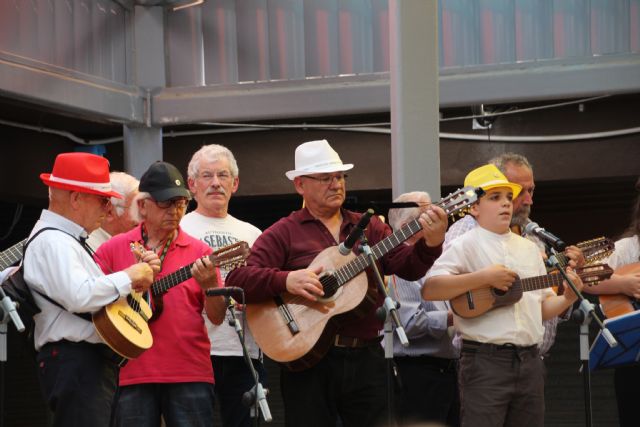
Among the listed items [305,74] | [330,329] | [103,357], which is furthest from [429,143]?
[305,74]

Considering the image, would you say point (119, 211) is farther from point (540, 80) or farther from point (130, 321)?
point (540, 80)

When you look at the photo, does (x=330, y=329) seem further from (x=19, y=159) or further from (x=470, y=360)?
(x=19, y=159)

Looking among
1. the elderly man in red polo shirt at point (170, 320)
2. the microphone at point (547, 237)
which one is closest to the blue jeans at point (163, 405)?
the elderly man in red polo shirt at point (170, 320)

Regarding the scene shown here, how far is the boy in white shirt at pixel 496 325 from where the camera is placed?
231 inches

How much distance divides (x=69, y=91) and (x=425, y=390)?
13.4 ft

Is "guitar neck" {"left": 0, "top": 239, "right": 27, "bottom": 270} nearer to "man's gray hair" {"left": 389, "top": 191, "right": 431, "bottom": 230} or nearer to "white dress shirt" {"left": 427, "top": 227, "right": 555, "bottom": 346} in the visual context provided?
"man's gray hair" {"left": 389, "top": 191, "right": 431, "bottom": 230}

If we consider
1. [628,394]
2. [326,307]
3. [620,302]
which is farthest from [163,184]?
[628,394]

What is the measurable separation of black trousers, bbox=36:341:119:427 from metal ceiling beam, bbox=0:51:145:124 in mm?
3463

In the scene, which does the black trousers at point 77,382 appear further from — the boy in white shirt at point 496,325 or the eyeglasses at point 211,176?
the boy in white shirt at point 496,325

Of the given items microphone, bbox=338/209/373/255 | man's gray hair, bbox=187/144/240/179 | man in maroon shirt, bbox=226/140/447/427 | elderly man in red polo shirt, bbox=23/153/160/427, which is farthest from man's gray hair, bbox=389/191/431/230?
elderly man in red polo shirt, bbox=23/153/160/427

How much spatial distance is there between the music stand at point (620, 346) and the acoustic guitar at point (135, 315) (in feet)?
6.95

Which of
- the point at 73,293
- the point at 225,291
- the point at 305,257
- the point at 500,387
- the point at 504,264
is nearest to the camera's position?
the point at 73,293

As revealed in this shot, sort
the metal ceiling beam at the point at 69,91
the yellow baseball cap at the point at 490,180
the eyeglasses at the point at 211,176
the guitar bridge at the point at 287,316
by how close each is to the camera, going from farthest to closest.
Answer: the metal ceiling beam at the point at 69,91 < the eyeglasses at the point at 211,176 < the yellow baseball cap at the point at 490,180 < the guitar bridge at the point at 287,316

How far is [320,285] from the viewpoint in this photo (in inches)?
215
